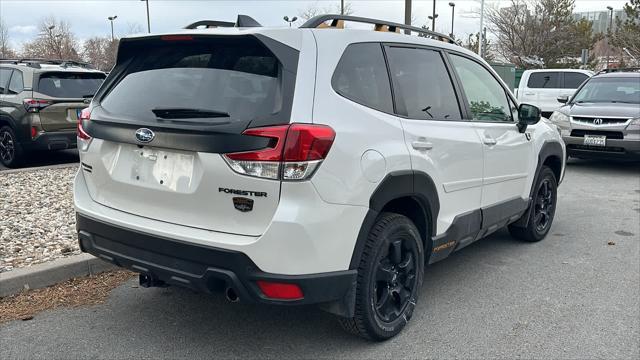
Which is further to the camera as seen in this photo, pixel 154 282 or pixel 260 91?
pixel 154 282

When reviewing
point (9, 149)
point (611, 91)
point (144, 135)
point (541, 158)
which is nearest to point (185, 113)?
point (144, 135)

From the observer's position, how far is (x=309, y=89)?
2.90m

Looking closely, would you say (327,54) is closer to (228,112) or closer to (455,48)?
(228,112)

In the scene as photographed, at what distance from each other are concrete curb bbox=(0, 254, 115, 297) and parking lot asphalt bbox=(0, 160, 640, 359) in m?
0.35

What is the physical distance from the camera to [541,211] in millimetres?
5742

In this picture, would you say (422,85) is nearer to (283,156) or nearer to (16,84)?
(283,156)

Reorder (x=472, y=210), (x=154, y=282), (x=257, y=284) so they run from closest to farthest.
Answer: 1. (x=257, y=284)
2. (x=154, y=282)
3. (x=472, y=210)

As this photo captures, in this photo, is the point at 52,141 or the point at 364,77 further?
the point at 52,141

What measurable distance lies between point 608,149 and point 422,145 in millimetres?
7511

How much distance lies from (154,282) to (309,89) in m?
1.49

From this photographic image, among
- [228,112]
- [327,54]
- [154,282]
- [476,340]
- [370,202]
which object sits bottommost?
[476,340]

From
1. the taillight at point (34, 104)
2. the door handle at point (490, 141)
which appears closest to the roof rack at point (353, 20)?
the door handle at point (490, 141)

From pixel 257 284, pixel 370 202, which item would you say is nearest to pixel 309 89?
pixel 370 202

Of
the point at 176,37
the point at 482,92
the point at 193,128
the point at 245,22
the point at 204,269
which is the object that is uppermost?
the point at 245,22
